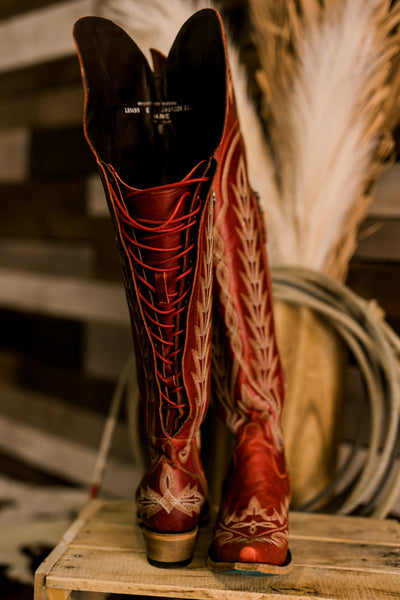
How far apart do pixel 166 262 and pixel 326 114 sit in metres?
0.56

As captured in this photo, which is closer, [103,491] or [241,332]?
[241,332]

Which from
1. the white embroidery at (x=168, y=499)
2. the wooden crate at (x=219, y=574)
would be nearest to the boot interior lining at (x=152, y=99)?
the white embroidery at (x=168, y=499)

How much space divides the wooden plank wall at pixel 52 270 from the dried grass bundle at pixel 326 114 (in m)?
0.63

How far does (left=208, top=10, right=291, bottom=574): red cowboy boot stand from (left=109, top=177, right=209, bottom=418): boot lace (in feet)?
0.44

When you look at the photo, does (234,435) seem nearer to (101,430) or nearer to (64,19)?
(101,430)

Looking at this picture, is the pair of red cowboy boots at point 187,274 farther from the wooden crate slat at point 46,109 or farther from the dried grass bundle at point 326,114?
the wooden crate slat at point 46,109

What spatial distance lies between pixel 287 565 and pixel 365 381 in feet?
1.41

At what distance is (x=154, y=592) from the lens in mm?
663

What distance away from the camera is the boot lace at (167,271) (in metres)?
0.66

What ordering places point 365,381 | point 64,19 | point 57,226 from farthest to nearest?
1. point 57,226
2. point 64,19
3. point 365,381

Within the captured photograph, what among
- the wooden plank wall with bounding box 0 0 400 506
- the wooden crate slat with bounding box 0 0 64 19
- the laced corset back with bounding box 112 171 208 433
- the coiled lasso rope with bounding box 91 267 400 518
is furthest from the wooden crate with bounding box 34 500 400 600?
the wooden crate slat with bounding box 0 0 64 19

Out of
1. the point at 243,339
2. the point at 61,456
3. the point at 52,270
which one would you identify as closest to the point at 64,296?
the point at 52,270

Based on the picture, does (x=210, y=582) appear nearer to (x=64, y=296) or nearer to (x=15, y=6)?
(x=64, y=296)

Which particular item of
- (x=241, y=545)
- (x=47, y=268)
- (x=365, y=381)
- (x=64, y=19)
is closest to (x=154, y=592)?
(x=241, y=545)
